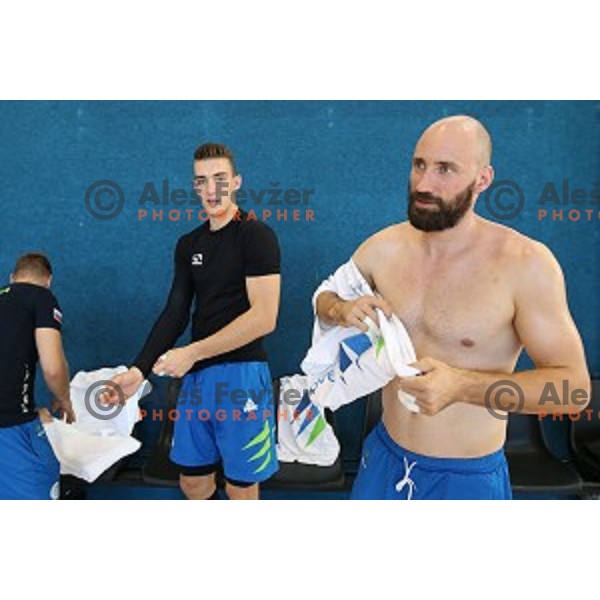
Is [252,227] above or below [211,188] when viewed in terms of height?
below

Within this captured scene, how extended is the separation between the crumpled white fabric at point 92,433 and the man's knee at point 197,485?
0.44 metres

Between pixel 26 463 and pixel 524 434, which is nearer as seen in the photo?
pixel 26 463

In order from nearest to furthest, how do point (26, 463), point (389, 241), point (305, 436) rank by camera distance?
1. point (389, 241)
2. point (26, 463)
3. point (305, 436)

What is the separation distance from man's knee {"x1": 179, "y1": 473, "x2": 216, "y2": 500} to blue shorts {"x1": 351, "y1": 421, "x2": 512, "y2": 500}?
846mm

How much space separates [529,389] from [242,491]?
1.26m

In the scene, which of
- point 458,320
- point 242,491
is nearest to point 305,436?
point 242,491

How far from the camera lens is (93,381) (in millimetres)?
2980

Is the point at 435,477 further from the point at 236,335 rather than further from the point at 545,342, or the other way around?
the point at 236,335

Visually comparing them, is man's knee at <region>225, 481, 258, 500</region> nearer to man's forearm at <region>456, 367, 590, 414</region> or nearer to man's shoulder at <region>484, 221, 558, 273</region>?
man's forearm at <region>456, 367, 590, 414</region>

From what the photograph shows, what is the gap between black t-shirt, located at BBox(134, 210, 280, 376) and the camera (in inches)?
89.9

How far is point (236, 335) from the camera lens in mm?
2189

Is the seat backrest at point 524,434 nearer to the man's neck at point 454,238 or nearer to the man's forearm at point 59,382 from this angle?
the man's neck at point 454,238

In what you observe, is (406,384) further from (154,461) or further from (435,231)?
Result: (154,461)

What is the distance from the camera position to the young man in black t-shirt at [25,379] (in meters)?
Answer: 2.15
